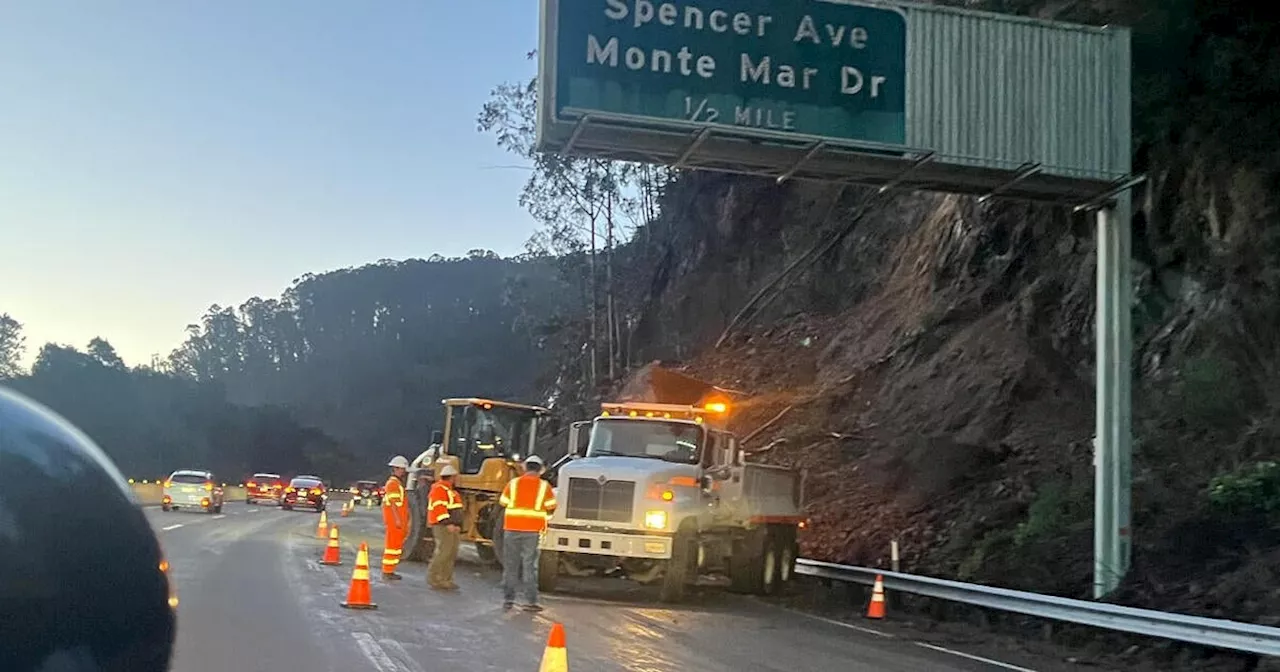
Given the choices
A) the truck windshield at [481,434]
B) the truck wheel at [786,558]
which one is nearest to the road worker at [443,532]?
the truck wheel at [786,558]

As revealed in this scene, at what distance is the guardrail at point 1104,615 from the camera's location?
38.5ft

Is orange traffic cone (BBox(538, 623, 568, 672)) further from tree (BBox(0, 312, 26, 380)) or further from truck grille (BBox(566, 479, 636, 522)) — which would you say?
tree (BBox(0, 312, 26, 380))

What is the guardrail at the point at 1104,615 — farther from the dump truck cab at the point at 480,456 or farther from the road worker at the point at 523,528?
the dump truck cab at the point at 480,456

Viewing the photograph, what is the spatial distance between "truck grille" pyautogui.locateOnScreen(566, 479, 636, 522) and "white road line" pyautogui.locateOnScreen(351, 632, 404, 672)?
5652 mm

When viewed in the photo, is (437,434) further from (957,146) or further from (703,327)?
(703,327)

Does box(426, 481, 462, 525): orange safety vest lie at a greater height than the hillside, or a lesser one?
lesser

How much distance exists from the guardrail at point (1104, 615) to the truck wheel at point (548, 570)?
14.2 feet

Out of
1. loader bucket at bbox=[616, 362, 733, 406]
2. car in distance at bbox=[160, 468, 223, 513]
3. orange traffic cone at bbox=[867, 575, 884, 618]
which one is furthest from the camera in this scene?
car in distance at bbox=[160, 468, 223, 513]

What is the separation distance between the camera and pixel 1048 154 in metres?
16.7

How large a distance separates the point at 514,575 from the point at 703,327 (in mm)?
32632

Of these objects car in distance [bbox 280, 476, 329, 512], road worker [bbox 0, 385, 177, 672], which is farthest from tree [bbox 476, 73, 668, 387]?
road worker [bbox 0, 385, 177, 672]

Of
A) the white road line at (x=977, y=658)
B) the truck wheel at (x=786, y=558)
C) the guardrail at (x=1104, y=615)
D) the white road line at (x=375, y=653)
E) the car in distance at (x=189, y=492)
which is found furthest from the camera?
the car in distance at (x=189, y=492)

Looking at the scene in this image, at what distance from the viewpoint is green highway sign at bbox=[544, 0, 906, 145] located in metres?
15.3

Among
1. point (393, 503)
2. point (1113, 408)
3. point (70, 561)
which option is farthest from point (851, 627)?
point (70, 561)
